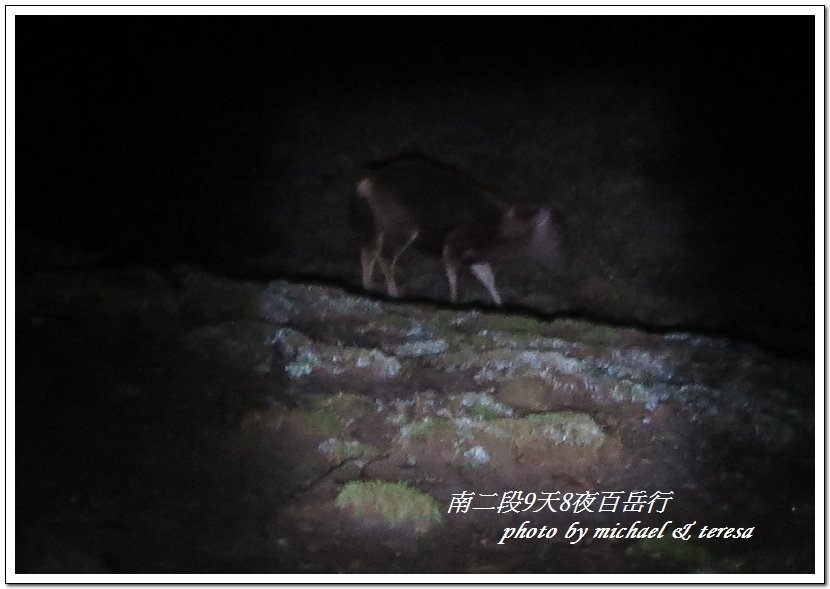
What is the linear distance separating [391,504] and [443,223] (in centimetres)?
73

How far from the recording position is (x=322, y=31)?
1771mm

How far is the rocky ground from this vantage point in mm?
1510

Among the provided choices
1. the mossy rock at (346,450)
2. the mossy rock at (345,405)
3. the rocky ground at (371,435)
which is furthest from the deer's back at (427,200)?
the mossy rock at (346,450)

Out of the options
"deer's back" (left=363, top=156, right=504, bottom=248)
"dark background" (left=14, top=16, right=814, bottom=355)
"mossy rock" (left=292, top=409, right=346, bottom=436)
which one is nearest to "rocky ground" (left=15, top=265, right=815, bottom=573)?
"mossy rock" (left=292, top=409, right=346, bottom=436)

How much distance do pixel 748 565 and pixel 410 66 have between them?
1.35 meters

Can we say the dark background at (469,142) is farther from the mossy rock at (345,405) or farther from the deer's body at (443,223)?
the mossy rock at (345,405)

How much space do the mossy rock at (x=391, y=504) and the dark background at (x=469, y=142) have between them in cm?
55

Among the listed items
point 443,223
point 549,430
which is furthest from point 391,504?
point 443,223

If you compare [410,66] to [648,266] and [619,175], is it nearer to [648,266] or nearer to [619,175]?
[619,175]

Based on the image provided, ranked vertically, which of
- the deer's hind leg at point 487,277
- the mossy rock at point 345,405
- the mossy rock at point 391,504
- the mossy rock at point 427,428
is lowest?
the mossy rock at point 391,504

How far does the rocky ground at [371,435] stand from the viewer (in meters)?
1.51

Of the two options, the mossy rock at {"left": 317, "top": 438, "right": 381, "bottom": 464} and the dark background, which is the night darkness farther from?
the mossy rock at {"left": 317, "top": 438, "right": 381, "bottom": 464}

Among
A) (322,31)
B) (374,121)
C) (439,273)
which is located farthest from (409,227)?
(322,31)

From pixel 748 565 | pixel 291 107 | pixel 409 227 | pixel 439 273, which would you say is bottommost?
pixel 748 565
